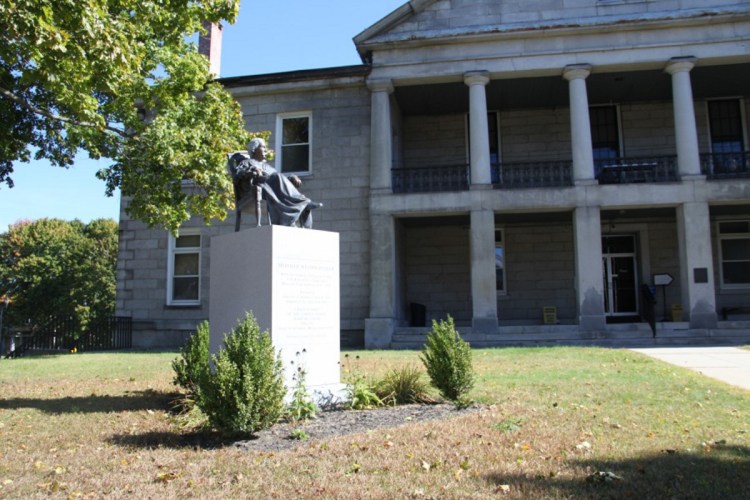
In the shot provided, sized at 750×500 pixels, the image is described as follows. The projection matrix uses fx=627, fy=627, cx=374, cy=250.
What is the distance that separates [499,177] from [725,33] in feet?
25.8

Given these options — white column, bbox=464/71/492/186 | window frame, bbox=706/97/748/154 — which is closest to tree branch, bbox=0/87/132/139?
white column, bbox=464/71/492/186

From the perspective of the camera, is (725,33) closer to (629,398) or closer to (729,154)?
(729,154)

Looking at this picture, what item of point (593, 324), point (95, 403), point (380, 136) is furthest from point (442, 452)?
point (380, 136)

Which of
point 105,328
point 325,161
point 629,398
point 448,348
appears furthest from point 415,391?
point 105,328

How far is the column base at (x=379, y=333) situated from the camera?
18.9m

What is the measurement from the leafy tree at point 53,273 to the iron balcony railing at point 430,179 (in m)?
→ 31.9

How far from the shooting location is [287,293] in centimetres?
754

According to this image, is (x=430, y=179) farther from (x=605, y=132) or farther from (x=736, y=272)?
(x=736, y=272)

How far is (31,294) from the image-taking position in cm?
4544

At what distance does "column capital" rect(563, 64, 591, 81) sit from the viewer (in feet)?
62.6

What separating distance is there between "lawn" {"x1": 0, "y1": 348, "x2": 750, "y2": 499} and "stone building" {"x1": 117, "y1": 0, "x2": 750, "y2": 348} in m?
10.0

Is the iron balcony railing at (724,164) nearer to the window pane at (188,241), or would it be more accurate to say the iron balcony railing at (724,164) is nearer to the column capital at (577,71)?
the column capital at (577,71)

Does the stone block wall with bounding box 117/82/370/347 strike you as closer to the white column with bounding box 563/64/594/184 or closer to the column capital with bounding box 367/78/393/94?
the column capital with bounding box 367/78/393/94

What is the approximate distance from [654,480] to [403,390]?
4.02 meters
